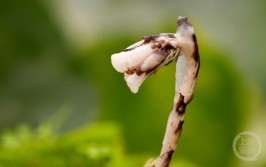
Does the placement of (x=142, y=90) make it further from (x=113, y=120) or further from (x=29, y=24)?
(x=29, y=24)

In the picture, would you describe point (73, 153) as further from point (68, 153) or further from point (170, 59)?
point (170, 59)

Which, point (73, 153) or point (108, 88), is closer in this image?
point (73, 153)

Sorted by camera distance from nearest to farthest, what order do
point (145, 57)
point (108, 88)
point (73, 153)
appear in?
point (145, 57)
point (73, 153)
point (108, 88)

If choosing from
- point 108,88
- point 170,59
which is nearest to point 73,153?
point 170,59

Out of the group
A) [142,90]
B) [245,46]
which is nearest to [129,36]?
[142,90]

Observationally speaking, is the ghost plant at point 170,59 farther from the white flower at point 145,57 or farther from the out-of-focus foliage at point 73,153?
the out-of-focus foliage at point 73,153

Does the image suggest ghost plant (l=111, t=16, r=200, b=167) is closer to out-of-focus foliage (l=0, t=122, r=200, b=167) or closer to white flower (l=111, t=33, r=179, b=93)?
white flower (l=111, t=33, r=179, b=93)
